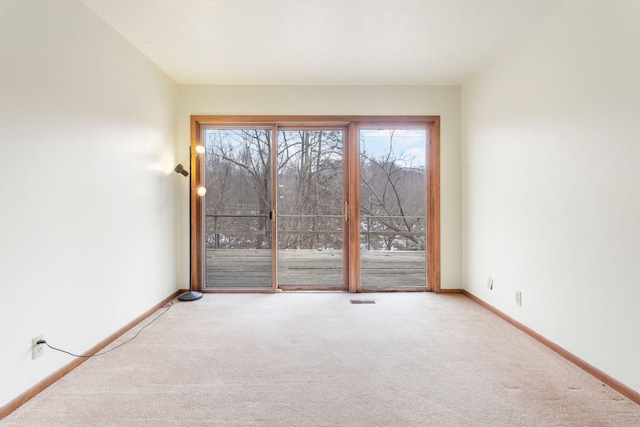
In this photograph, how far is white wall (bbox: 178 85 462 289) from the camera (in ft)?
11.6

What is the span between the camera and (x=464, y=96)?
350 centimetres

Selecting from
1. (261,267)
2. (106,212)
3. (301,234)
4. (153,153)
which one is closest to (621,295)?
(301,234)

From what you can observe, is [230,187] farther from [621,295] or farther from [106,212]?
[621,295]

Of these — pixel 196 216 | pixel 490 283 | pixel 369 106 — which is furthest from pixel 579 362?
pixel 196 216

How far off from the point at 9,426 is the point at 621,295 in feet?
10.8

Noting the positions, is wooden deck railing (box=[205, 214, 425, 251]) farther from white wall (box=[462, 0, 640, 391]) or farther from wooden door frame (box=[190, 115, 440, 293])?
white wall (box=[462, 0, 640, 391])

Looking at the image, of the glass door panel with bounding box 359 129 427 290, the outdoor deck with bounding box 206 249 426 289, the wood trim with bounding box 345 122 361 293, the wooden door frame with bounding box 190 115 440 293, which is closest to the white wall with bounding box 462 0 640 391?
the wooden door frame with bounding box 190 115 440 293

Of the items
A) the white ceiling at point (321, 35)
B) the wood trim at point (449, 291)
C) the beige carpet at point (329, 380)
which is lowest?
the beige carpet at point (329, 380)

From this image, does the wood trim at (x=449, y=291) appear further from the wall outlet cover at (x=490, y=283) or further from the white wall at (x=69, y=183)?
the white wall at (x=69, y=183)

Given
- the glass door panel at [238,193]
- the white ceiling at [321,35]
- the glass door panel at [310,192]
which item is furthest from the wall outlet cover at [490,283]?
the glass door panel at [238,193]

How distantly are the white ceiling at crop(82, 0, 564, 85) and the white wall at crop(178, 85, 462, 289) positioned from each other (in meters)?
0.21

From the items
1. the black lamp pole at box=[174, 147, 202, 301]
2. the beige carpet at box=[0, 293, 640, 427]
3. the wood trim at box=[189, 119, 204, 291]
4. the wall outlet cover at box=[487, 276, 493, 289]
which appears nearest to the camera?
the beige carpet at box=[0, 293, 640, 427]

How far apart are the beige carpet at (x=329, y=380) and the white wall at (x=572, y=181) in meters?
0.29

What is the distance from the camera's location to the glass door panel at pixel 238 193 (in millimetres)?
3670
